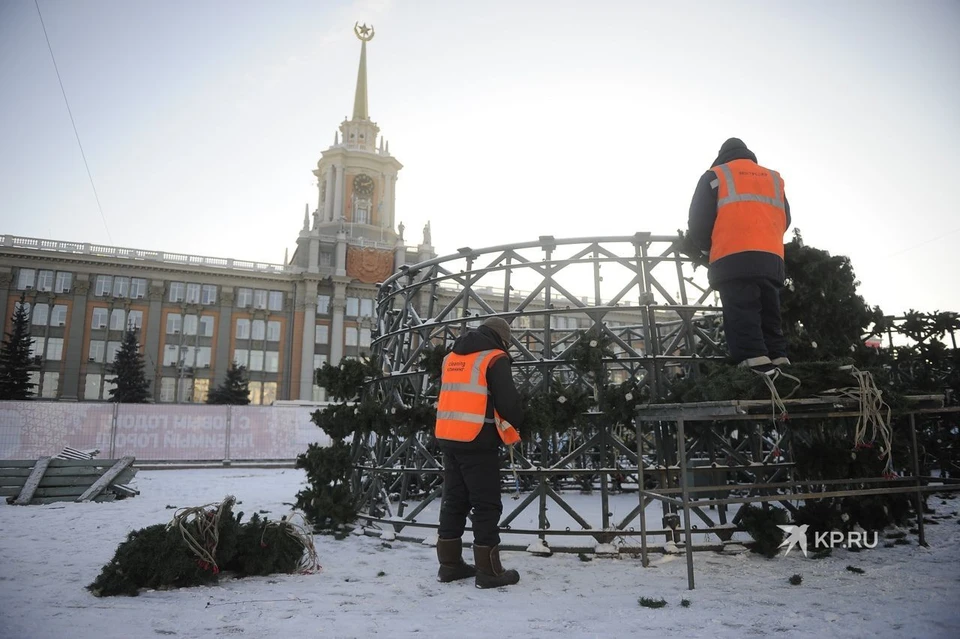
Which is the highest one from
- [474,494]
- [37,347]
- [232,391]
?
[37,347]

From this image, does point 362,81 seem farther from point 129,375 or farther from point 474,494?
point 474,494

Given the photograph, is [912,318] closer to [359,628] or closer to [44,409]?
[359,628]

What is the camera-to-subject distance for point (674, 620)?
426 centimetres

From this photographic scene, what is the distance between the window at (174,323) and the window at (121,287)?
428 cm

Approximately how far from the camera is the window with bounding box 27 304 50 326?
53.4 m

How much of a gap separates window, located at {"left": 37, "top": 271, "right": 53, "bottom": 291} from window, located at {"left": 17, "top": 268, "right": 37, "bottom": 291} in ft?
1.30

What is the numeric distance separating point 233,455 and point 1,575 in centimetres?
1870

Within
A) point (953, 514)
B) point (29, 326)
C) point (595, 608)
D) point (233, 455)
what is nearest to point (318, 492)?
point (595, 608)

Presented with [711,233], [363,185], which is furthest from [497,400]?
[363,185]

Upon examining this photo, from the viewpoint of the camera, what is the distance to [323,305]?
60.8m

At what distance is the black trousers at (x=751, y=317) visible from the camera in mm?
5949

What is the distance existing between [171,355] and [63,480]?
4880 cm

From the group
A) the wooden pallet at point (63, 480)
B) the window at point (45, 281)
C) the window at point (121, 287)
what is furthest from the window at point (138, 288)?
the wooden pallet at point (63, 480)

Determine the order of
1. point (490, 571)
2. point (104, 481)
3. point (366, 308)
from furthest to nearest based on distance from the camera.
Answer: point (366, 308) → point (104, 481) → point (490, 571)
